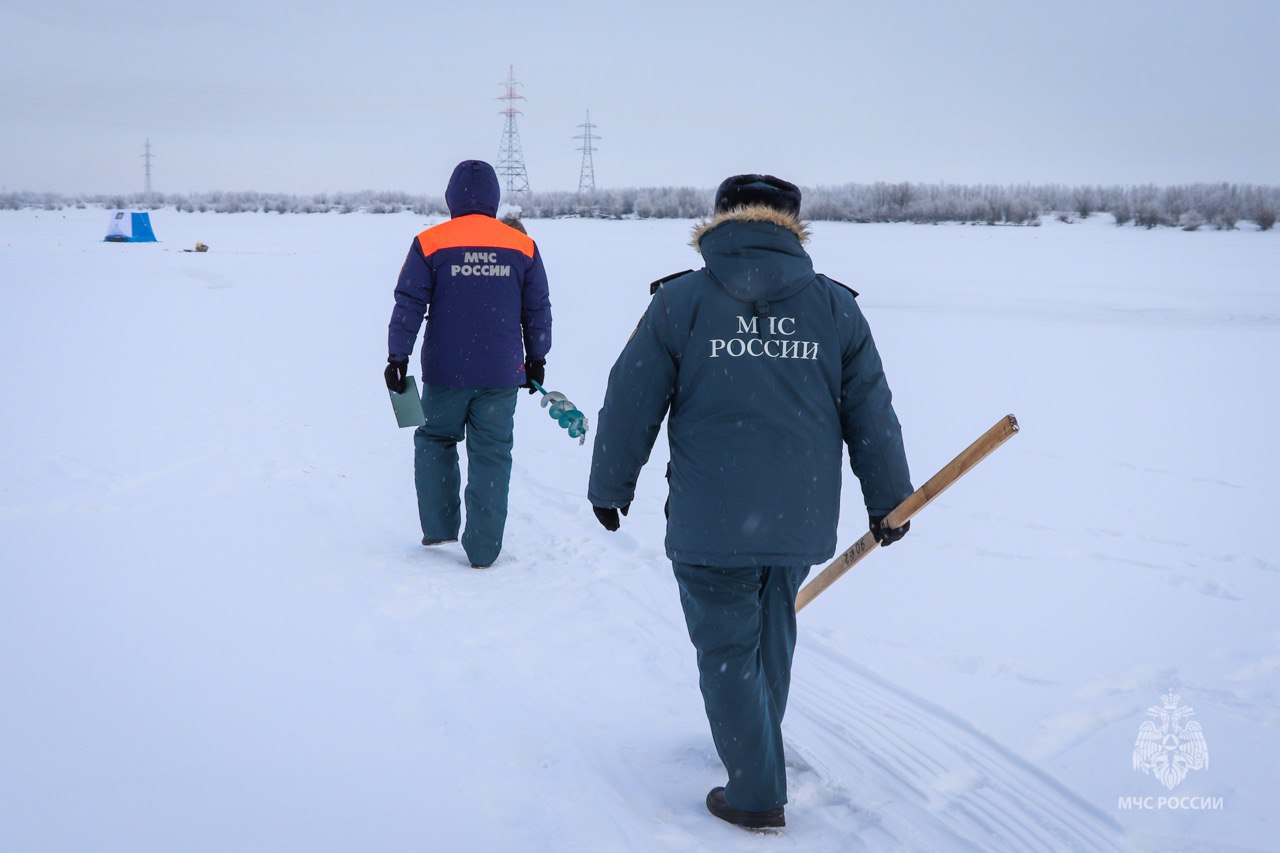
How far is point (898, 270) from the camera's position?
1855 centimetres

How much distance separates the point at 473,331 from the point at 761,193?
2066 millimetres

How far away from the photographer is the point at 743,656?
Result: 230 cm

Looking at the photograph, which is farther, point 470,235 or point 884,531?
point 470,235

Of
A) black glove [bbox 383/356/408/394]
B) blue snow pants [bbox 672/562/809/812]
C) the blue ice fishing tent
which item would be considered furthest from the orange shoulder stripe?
the blue ice fishing tent

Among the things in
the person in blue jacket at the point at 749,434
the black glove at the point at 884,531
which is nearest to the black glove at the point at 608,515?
the person in blue jacket at the point at 749,434

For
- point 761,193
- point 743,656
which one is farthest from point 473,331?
point 743,656

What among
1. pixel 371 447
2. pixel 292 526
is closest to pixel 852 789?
pixel 292 526

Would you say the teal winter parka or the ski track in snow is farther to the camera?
the ski track in snow

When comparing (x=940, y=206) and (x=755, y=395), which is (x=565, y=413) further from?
(x=940, y=206)
